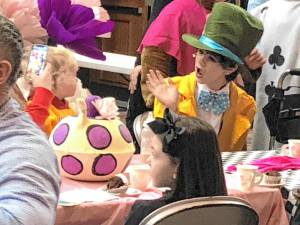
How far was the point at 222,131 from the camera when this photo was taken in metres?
3.21

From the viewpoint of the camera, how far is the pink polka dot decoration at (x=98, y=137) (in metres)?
2.45

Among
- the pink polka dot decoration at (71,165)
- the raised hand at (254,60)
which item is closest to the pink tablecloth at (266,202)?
the pink polka dot decoration at (71,165)

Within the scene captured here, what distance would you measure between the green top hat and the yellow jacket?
0.14m

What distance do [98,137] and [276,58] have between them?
1.66 m

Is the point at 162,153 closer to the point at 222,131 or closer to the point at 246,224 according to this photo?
the point at 246,224

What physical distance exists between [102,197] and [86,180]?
20 cm

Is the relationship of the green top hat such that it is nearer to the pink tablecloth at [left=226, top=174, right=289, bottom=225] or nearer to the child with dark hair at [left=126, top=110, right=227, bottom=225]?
the pink tablecloth at [left=226, top=174, right=289, bottom=225]

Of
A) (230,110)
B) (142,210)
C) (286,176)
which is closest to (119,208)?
(142,210)

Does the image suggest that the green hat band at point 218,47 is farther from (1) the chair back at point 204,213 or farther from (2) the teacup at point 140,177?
(1) the chair back at point 204,213

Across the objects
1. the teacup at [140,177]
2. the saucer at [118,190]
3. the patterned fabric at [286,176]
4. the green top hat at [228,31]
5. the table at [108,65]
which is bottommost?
the table at [108,65]

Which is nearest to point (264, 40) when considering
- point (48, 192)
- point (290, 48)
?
point (290, 48)

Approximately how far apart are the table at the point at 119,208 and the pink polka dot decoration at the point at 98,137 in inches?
5.2

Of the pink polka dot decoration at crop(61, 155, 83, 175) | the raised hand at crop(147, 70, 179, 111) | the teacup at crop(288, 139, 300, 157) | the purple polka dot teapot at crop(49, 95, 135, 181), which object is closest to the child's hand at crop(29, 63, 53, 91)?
the purple polka dot teapot at crop(49, 95, 135, 181)

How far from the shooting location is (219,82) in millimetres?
3141
